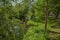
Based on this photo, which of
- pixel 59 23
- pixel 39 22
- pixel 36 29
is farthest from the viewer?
pixel 59 23

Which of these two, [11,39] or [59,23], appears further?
[59,23]

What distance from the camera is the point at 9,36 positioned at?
4.60 m

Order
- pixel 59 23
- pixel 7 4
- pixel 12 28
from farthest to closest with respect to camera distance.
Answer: pixel 59 23 → pixel 12 28 → pixel 7 4

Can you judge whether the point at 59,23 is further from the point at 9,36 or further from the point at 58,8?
the point at 9,36

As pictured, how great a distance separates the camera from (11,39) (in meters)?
4.84

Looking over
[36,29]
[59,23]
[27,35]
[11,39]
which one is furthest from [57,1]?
[11,39]

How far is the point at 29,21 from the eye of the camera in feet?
41.6

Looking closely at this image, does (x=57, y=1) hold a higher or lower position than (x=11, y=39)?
higher

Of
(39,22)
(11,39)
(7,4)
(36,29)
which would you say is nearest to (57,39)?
(36,29)

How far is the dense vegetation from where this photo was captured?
14.4 feet

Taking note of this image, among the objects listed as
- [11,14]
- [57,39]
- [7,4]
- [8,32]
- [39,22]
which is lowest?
[57,39]

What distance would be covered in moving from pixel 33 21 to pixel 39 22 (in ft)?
2.39

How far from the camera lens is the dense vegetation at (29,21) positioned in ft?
14.4

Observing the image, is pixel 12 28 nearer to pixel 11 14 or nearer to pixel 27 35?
pixel 11 14
